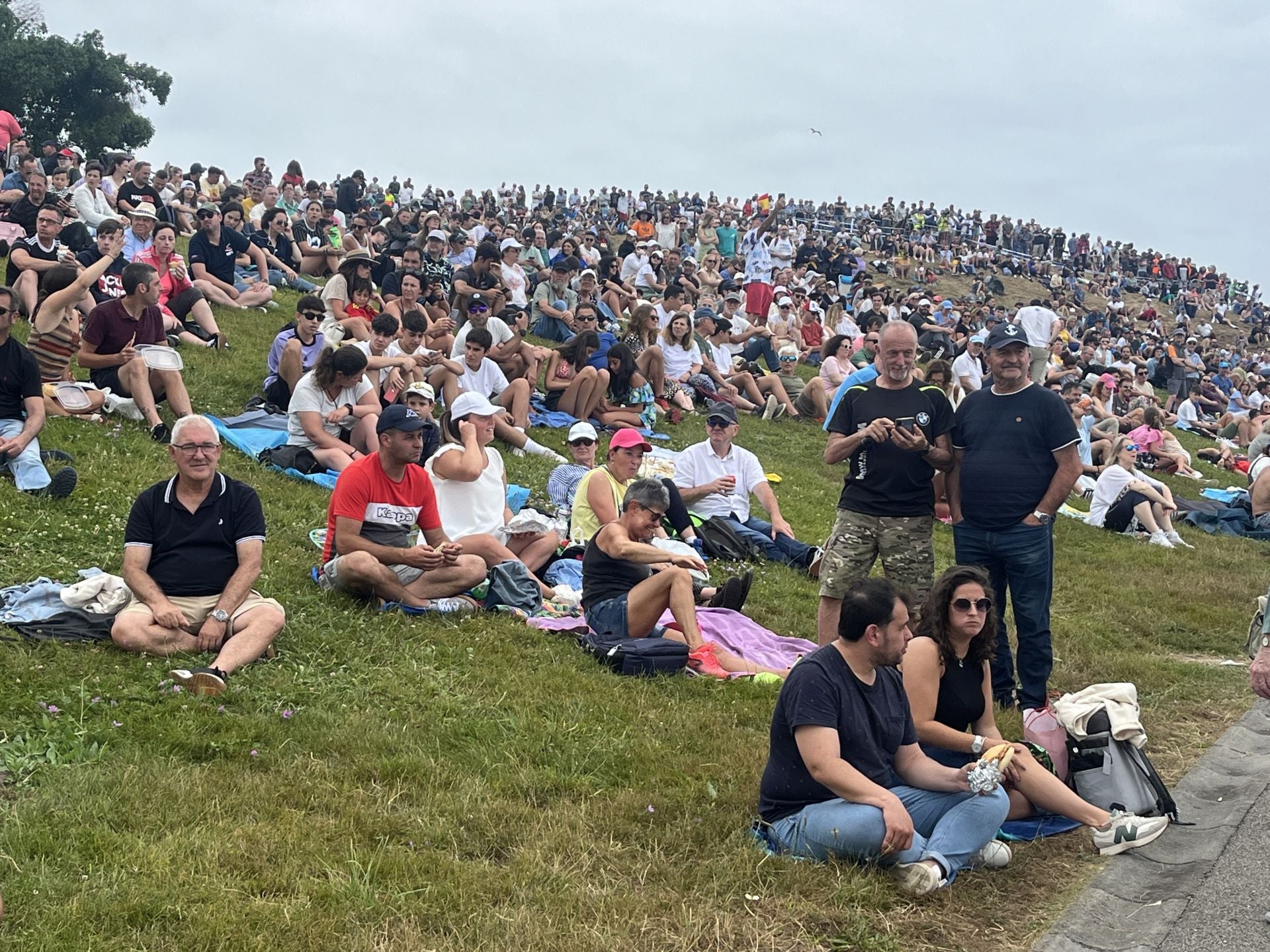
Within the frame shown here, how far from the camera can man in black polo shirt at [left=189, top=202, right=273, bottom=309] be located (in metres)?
16.2

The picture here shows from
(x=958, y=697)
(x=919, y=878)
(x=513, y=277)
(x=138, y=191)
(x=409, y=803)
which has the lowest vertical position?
(x=409, y=803)

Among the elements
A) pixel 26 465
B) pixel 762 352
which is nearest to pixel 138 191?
pixel 762 352

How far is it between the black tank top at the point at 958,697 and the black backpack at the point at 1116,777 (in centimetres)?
67

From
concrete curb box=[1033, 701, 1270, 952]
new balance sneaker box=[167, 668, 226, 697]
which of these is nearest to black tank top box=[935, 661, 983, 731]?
concrete curb box=[1033, 701, 1270, 952]

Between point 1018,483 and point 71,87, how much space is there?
138 ft

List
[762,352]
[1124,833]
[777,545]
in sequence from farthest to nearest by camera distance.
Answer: [762,352]
[777,545]
[1124,833]

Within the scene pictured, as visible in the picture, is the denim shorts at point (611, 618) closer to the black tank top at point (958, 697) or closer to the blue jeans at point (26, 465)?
the black tank top at point (958, 697)

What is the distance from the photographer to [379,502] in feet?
26.5

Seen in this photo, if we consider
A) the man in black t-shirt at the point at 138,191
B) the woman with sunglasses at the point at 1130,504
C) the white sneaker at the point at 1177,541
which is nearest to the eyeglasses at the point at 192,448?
the woman with sunglasses at the point at 1130,504

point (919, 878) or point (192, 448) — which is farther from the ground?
point (192, 448)

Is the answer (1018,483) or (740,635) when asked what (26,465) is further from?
(1018,483)

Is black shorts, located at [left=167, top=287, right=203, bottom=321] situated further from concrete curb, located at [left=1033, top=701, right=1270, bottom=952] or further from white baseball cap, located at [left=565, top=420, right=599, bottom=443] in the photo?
concrete curb, located at [left=1033, top=701, right=1270, bottom=952]

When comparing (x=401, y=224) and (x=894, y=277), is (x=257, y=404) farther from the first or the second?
(x=894, y=277)

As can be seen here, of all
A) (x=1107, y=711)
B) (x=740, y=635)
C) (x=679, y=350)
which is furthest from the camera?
(x=679, y=350)
